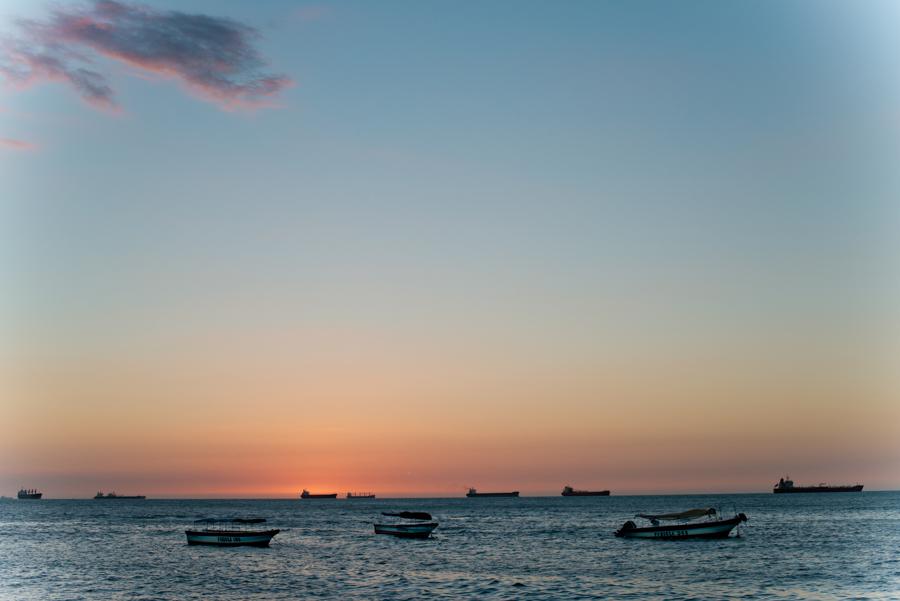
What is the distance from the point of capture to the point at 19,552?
4520 inches

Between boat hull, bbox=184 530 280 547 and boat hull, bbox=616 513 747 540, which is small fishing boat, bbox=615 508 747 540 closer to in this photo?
boat hull, bbox=616 513 747 540

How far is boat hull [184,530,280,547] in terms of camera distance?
116 metres

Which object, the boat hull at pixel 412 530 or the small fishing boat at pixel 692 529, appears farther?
the boat hull at pixel 412 530

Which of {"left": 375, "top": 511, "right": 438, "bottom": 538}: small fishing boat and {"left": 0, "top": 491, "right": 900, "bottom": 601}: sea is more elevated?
{"left": 375, "top": 511, "right": 438, "bottom": 538}: small fishing boat

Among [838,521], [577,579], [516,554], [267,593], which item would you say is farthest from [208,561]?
[838,521]

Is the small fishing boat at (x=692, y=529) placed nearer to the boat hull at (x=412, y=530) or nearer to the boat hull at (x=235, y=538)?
the boat hull at (x=412, y=530)

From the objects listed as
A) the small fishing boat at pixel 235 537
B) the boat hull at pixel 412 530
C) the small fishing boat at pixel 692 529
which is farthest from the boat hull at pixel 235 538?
the small fishing boat at pixel 692 529

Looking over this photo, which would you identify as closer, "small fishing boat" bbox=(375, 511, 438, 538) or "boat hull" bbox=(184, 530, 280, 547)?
"boat hull" bbox=(184, 530, 280, 547)

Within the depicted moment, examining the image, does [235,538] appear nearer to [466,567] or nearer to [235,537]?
[235,537]

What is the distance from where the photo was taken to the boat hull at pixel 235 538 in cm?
11594

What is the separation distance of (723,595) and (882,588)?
14234mm

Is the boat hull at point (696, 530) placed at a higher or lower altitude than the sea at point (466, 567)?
higher

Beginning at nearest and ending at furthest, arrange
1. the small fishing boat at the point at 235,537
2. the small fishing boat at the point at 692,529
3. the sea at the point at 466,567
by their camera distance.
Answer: the sea at the point at 466,567, the small fishing boat at the point at 235,537, the small fishing boat at the point at 692,529

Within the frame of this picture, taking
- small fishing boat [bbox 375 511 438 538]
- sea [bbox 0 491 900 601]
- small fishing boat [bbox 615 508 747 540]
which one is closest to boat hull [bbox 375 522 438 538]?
small fishing boat [bbox 375 511 438 538]
